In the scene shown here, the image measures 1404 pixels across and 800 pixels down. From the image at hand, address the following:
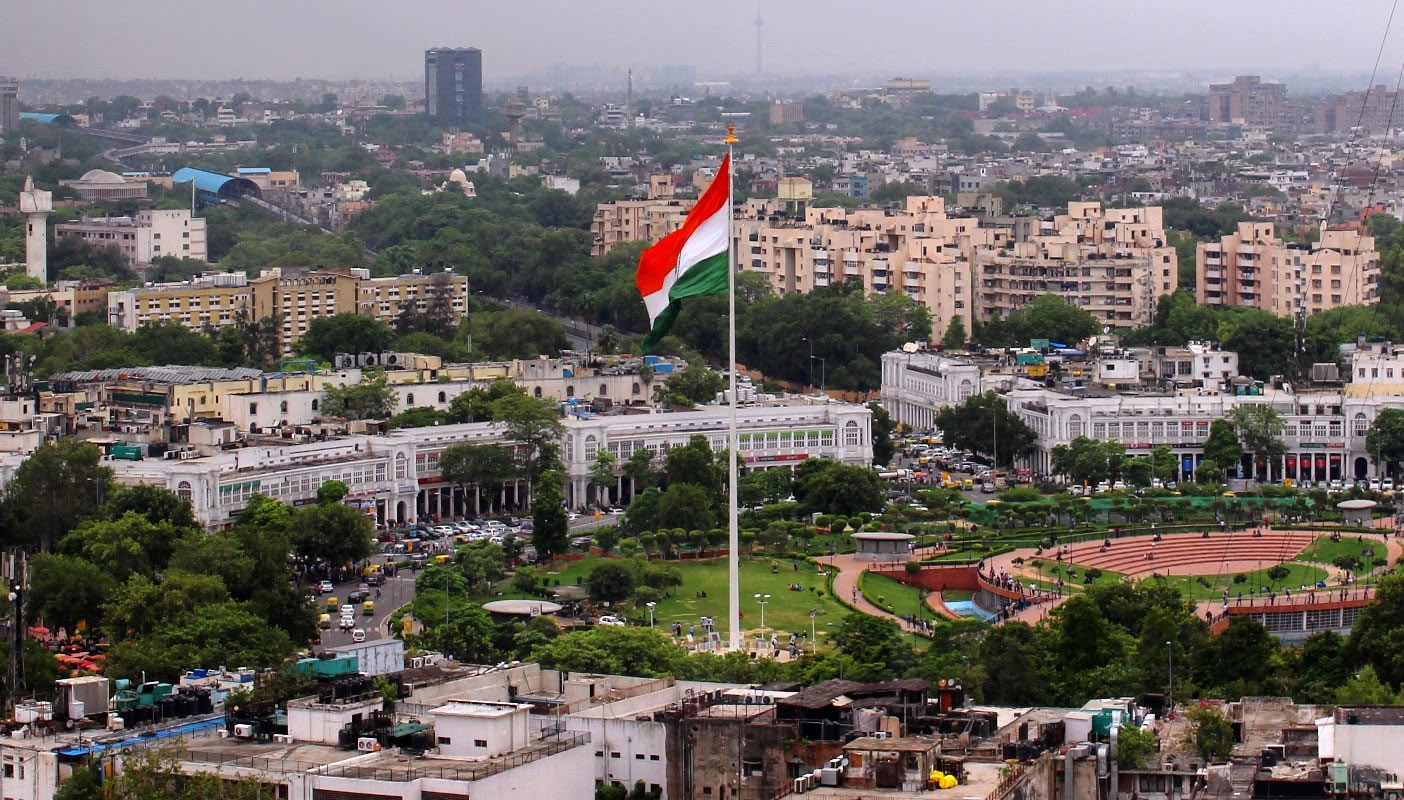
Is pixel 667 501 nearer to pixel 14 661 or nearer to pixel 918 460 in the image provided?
pixel 918 460

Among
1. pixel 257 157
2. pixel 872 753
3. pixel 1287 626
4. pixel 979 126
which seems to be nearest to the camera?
pixel 872 753

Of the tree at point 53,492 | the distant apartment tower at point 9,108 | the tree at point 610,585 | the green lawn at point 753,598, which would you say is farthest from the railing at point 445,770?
the distant apartment tower at point 9,108

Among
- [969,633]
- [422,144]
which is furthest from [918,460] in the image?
[422,144]

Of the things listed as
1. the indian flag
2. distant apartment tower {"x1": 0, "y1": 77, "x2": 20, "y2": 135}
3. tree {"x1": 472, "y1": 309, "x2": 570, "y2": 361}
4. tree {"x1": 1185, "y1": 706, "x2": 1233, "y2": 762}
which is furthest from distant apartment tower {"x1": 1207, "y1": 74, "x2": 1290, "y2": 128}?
tree {"x1": 1185, "y1": 706, "x2": 1233, "y2": 762}

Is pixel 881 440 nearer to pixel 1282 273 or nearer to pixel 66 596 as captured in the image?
pixel 66 596

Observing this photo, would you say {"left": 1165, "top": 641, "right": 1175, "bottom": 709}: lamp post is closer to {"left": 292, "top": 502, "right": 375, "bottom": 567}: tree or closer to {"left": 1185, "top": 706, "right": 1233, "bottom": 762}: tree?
{"left": 1185, "top": 706, "right": 1233, "bottom": 762}: tree

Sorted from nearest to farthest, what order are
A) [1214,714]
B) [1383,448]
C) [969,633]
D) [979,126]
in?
[1214,714], [969,633], [1383,448], [979,126]
